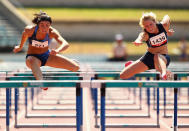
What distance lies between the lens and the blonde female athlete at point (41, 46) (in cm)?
602

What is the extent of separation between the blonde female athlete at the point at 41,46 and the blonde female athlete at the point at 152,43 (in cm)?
86

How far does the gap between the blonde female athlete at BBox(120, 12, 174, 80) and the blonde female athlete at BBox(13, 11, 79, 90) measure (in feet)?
2.81

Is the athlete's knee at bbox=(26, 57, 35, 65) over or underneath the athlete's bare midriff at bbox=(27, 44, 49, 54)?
underneath

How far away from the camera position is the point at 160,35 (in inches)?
250

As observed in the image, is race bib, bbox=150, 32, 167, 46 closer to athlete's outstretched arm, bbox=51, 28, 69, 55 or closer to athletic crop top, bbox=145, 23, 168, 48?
athletic crop top, bbox=145, 23, 168, 48

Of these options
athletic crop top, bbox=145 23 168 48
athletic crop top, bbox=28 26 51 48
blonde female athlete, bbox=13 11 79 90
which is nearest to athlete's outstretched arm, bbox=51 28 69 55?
blonde female athlete, bbox=13 11 79 90

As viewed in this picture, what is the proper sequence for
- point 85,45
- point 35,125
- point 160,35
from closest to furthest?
1. point 160,35
2. point 35,125
3. point 85,45

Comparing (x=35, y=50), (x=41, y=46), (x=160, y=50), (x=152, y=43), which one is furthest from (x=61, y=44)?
(x=160, y=50)

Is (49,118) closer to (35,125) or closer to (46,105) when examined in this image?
(35,125)

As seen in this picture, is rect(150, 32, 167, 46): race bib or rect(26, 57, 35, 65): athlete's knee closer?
rect(26, 57, 35, 65): athlete's knee

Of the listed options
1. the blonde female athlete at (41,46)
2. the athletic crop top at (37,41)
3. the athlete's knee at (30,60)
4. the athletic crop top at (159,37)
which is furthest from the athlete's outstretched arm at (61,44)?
the athletic crop top at (159,37)

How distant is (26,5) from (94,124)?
24.4 meters

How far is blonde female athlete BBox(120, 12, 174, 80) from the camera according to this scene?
628 centimetres

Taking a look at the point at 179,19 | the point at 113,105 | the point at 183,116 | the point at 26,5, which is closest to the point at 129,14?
→ the point at 179,19
